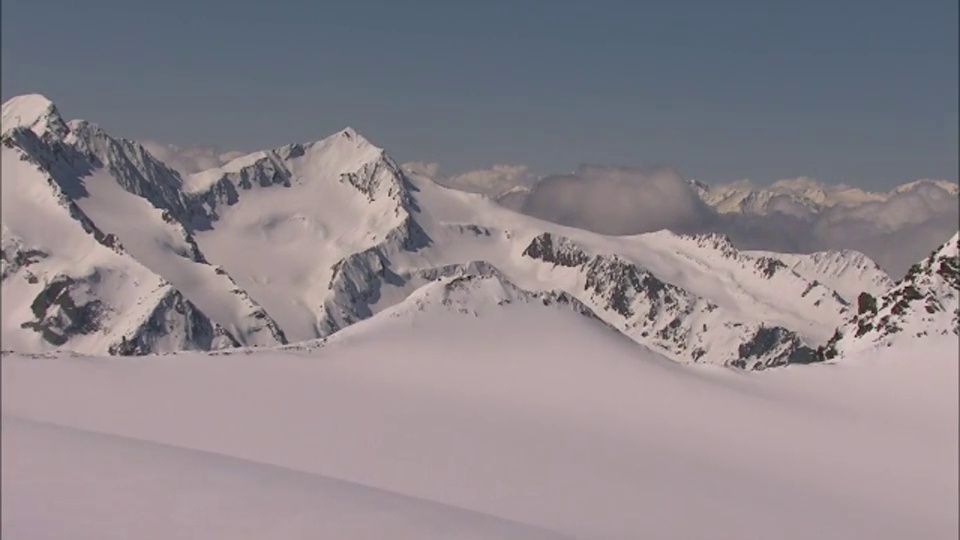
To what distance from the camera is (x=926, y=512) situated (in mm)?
46906

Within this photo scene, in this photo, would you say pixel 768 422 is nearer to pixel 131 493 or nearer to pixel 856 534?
pixel 856 534

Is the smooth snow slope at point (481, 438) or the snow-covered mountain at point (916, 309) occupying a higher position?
the snow-covered mountain at point (916, 309)

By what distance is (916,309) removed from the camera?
3216 inches

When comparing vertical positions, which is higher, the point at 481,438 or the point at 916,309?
the point at 916,309

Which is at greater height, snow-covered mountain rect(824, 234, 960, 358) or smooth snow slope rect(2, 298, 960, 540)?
snow-covered mountain rect(824, 234, 960, 358)

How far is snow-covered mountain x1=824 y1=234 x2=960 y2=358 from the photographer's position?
261 feet

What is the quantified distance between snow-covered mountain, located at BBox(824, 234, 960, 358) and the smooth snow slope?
8.84 ft

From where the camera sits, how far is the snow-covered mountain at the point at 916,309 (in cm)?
7944

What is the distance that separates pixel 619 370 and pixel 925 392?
2598cm

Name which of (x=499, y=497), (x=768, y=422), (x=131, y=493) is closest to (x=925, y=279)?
(x=768, y=422)

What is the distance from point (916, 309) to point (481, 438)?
5429 cm

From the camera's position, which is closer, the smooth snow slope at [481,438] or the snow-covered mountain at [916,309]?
the smooth snow slope at [481,438]

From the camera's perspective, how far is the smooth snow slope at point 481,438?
24.8 meters

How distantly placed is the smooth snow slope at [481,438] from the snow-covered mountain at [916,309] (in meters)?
2.70
